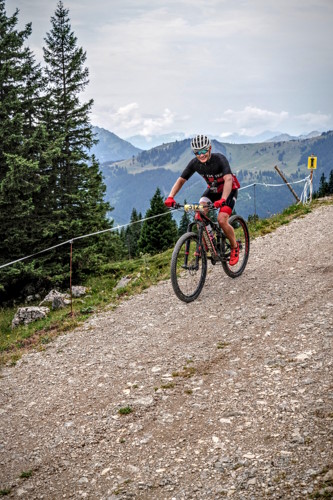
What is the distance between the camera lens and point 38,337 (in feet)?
30.1

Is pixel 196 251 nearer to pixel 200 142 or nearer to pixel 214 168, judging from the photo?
pixel 214 168

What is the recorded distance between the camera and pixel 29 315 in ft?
41.7

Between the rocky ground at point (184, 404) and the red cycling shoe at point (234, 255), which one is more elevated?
the red cycling shoe at point (234, 255)

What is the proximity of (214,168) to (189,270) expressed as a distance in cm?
237

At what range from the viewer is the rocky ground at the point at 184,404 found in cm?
404

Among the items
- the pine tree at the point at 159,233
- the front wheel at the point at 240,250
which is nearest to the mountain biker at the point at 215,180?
the front wheel at the point at 240,250

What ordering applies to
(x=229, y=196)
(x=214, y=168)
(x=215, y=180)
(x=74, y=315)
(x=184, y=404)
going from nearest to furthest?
(x=184, y=404) → (x=214, y=168) → (x=215, y=180) → (x=229, y=196) → (x=74, y=315)

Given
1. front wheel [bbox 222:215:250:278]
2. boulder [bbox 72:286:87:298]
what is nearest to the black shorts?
front wheel [bbox 222:215:250:278]

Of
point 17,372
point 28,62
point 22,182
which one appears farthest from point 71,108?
point 17,372

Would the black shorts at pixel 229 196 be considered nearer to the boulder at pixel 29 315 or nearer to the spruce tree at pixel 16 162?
the boulder at pixel 29 315

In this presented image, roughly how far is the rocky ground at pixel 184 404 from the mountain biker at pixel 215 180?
1.73 m

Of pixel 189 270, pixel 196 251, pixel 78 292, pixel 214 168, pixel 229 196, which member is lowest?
pixel 78 292

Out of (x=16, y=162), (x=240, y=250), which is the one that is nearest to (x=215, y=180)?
(x=240, y=250)

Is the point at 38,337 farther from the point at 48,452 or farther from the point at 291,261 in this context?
the point at 291,261
